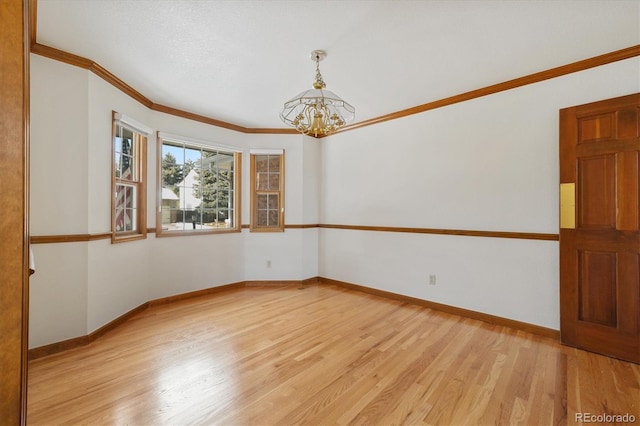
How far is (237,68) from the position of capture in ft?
8.88

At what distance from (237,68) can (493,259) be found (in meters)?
3.25

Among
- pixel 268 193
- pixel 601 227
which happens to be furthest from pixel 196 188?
pixel 601 227

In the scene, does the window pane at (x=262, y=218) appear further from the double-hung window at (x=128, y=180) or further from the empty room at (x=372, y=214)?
the double-hung window at (x=128, y=180)

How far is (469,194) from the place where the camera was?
3289mm

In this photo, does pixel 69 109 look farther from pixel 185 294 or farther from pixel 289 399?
pixel 289 399

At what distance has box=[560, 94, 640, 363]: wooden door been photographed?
2.30 metres

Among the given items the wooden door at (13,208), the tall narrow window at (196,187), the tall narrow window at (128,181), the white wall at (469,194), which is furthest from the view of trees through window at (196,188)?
the wooden door at (13,208)

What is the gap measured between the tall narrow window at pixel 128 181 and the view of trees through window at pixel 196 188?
0.34 m

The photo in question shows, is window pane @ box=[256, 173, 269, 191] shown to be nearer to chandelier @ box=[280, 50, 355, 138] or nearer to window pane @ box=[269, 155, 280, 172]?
window pane @ box=[269, 155, 280, 172]

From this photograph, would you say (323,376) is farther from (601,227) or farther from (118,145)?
(118,145)

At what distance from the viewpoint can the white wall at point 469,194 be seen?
276cm

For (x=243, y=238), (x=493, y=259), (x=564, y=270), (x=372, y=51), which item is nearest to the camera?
(x=372, y=51)

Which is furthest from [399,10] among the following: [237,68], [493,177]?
[493,177]

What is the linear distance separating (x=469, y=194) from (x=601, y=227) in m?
1.13
